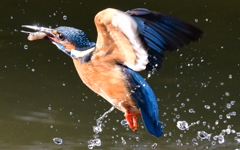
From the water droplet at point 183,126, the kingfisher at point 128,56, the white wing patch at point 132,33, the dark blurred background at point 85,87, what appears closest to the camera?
the white wing patch at point 132,33

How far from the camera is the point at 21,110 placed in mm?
3350

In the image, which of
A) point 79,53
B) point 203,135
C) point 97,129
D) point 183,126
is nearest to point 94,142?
point 97,129

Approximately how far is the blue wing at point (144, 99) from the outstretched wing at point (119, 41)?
0.09 m

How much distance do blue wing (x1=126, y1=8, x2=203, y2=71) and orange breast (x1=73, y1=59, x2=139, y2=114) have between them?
168 mm

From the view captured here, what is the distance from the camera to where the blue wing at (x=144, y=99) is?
207 centimetres

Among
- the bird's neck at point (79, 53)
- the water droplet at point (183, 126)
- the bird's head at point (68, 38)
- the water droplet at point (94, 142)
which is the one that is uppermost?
the bird's head at point (68, 38)

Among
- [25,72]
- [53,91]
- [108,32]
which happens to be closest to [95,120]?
[53,91]

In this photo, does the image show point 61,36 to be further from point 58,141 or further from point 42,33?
point 58,141

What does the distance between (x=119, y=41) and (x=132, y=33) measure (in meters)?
0.14

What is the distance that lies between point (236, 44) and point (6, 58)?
156 centimetres

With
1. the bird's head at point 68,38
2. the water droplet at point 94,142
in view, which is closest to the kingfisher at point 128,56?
the bird's head at point 68,38

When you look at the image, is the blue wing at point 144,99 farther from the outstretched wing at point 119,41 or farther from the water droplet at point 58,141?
the water droplet at point 58,141

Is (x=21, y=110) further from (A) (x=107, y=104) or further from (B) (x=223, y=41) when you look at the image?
(B) (x=223, y=41)

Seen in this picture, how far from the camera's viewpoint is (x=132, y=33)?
5.79 ft
